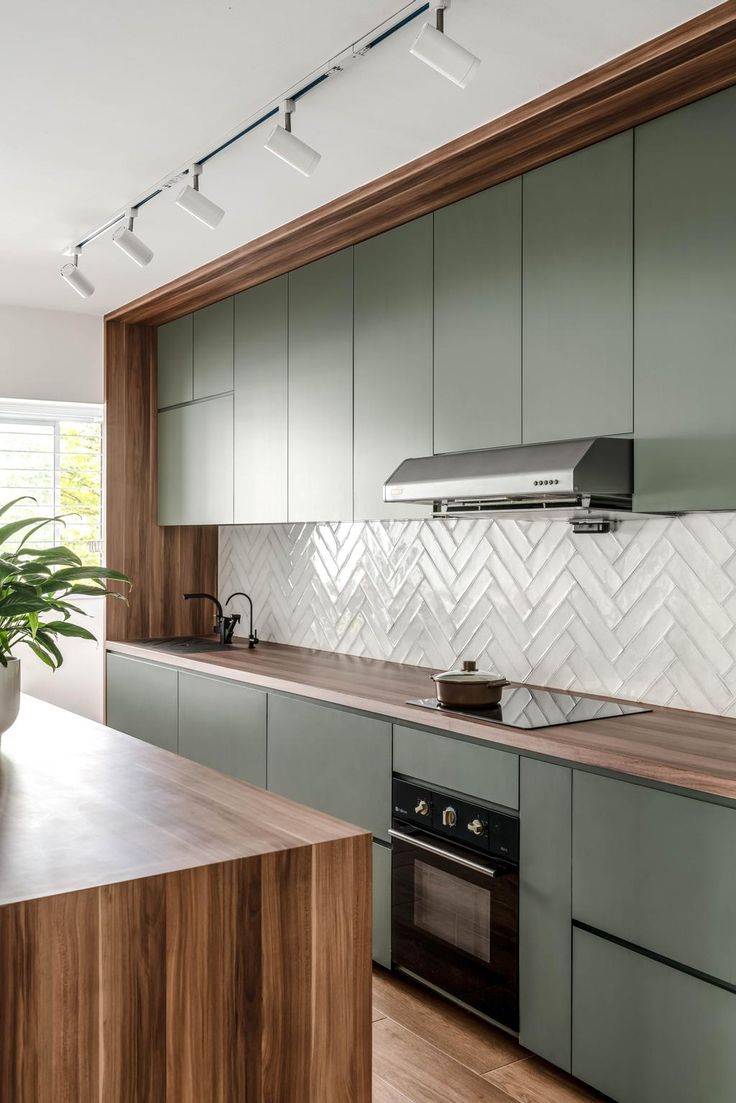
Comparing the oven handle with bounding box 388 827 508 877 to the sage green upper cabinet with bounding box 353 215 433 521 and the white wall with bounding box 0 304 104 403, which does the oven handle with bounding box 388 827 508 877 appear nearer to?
the sage green upper cabinet with bounding box 353 215 433 521

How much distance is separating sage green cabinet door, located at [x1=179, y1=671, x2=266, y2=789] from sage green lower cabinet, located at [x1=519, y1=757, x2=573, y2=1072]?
136 cm

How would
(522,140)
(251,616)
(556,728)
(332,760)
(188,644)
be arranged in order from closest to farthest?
(556,728) → (522,140) → (332,760) → (188,644) → (251,616)

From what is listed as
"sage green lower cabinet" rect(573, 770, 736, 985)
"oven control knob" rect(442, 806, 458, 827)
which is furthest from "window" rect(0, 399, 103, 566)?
"sage green lower cabinet" rect(573, 770, 736, 985)

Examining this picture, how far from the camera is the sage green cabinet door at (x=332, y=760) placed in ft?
9.84

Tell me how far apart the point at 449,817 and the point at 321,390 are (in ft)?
5.81

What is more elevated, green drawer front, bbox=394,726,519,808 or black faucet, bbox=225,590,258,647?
black faucet, bbox=225,590,258,647

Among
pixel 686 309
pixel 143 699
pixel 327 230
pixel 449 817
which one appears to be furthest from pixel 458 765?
pixel 143 699

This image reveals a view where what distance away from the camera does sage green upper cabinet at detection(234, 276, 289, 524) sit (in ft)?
13.1

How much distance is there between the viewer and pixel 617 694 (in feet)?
9.69

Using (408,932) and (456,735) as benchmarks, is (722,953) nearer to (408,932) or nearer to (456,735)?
(456,735)

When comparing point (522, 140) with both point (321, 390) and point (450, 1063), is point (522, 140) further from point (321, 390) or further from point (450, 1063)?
point (450, 1063)

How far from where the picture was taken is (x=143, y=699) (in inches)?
176

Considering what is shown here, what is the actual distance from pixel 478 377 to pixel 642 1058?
6.23 feet

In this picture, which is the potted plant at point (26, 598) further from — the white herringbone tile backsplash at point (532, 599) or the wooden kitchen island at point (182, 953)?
the white herringbone tile backsplash at point (532, 599)
